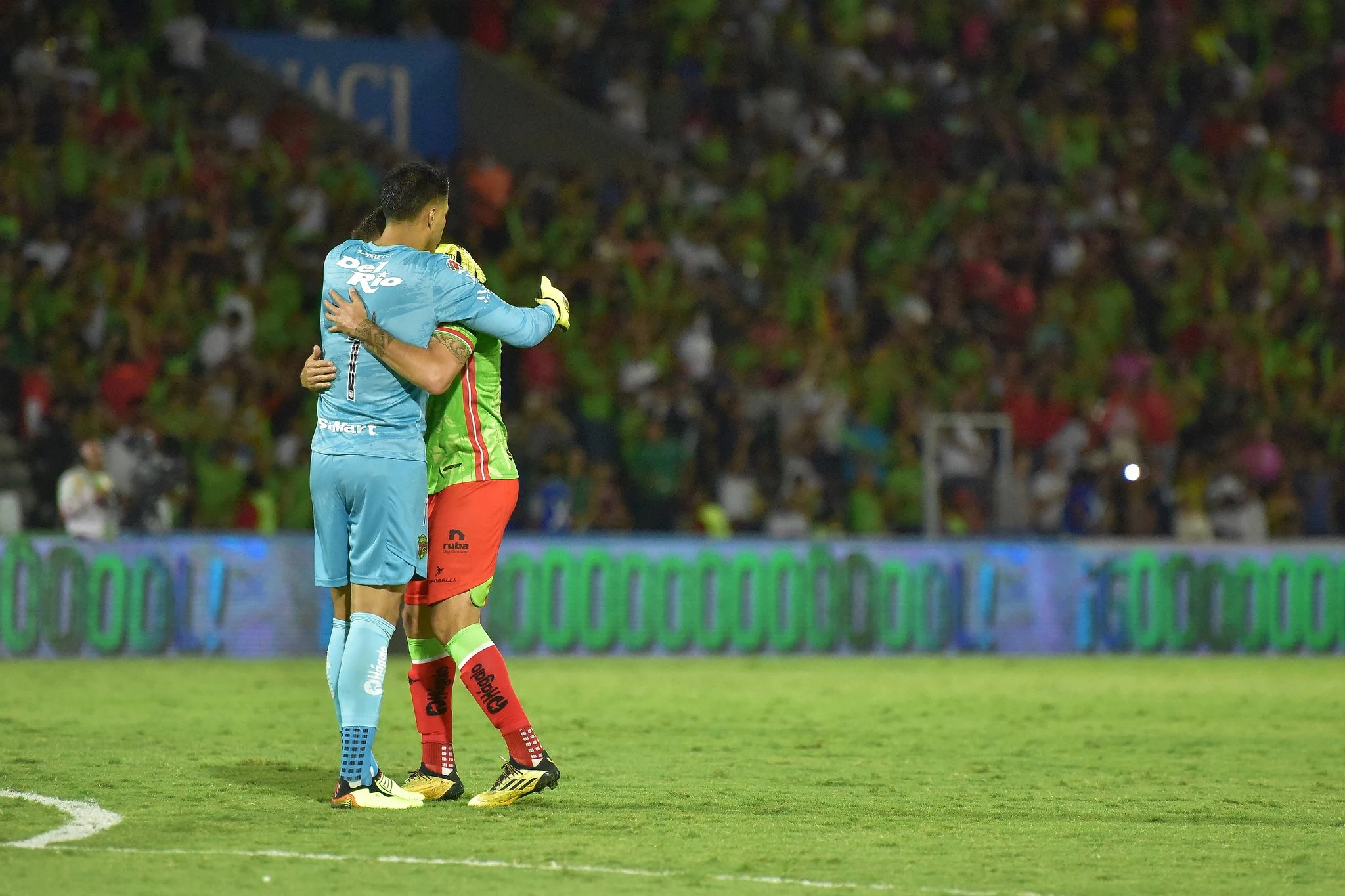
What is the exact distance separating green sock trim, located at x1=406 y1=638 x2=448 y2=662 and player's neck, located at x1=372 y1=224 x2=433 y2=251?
1.40m

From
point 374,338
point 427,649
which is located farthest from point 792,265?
point 374,338

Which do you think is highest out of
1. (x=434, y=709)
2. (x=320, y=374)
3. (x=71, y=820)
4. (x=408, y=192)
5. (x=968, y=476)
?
(x=408, y=192)

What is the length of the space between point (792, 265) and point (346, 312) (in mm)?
12429

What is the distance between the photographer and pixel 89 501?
542 inches

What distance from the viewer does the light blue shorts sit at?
6.54m

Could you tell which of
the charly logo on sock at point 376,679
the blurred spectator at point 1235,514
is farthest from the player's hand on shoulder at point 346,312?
the blurred spectator at point 1235,514

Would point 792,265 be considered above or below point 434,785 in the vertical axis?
above

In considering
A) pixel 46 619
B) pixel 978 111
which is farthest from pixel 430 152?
pixel 46 619

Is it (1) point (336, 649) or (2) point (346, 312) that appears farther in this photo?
(1) point (336, 649)

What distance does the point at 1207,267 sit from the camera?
1986 cm

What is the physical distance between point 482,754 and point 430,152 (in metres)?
12.4

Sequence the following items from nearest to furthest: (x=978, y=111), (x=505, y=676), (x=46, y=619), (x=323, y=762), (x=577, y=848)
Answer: (x=577, y=848), (x=505, y=676), (x=323, y=762), (x=46, y=619), (x=978, y=111)

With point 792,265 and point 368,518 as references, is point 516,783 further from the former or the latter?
point 792,265

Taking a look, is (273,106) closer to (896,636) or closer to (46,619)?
(46,619)
